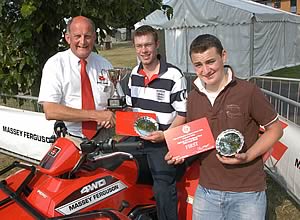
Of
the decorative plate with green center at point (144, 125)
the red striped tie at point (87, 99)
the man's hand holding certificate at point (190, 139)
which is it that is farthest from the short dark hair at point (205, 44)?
the red striped tie at point (87, 99)

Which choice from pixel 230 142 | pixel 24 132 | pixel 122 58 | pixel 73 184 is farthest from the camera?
pixel 122 58

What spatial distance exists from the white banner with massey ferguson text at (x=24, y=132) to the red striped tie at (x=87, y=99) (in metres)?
2.63

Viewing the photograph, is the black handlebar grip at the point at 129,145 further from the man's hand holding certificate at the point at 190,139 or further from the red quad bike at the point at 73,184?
the man's hand holding certificate at the point at 190,139

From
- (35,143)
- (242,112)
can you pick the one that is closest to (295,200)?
(242,112)

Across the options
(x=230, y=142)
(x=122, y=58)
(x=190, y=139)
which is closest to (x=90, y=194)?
(x=190, y=139)

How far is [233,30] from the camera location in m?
16.5

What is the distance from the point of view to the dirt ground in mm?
4383

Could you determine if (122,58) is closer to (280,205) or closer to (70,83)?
(280,205)

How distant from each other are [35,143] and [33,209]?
3762mm

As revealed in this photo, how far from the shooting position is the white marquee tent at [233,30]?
1639cm

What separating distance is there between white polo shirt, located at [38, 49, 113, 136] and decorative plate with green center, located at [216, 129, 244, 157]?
112 centimetres

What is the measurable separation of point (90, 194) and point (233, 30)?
15137 mm

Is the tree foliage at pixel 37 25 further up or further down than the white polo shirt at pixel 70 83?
further up

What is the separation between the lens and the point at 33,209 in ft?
7.14
